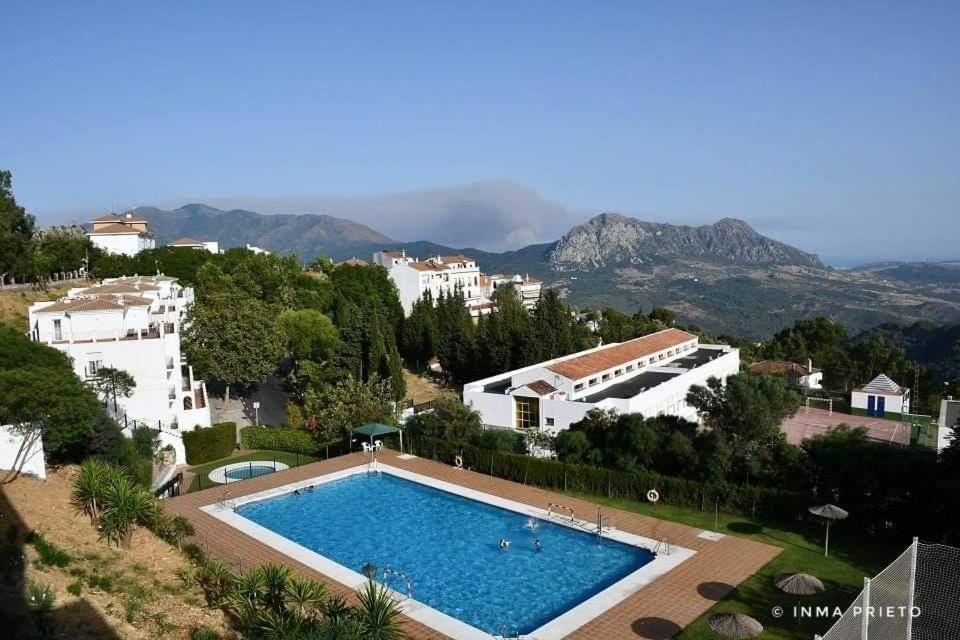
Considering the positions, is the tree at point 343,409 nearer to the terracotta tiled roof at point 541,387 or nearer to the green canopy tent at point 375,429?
the green canopy tent at point 375,429

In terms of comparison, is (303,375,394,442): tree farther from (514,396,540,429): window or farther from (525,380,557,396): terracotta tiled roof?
(525,380,557,396): terracotta tiled roof

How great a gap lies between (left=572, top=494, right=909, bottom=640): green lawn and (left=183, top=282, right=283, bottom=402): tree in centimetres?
2203

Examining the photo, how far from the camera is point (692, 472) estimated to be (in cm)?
2350

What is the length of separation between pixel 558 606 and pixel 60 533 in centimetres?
1281

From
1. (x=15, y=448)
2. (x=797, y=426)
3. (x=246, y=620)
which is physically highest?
(x=15, y=448)

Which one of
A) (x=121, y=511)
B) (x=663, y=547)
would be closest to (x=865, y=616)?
(x=663, y=547)

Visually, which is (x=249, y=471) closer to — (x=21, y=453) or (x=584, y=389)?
(x=21, y=453)

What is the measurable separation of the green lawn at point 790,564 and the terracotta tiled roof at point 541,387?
854cm

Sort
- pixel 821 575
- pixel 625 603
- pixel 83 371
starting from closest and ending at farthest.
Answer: pixel 625 603 → pixel 821 575 → pixel 83 371

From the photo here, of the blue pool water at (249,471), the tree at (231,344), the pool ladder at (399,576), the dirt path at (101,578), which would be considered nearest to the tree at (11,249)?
the tree at (231,344)

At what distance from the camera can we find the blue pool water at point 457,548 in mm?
17047

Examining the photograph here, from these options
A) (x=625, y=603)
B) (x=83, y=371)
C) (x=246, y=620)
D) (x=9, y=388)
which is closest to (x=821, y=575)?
(x=625, y=603)

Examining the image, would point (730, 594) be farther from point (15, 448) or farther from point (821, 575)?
point (15, 448)

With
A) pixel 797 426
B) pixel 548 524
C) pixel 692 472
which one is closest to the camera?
pixel 548 524
